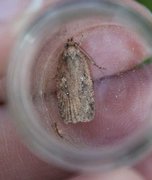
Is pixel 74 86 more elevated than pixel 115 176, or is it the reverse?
pixel 74 86

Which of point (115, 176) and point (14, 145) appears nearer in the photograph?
point (115, 176)

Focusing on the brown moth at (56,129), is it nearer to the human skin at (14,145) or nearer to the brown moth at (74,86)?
the brown moth at (74,86)

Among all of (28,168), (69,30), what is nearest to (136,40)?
(69,30)

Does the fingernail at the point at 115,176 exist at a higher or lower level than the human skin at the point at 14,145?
lower

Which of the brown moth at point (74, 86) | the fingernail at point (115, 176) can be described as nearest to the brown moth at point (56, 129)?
the brown moth at point (74, 86)

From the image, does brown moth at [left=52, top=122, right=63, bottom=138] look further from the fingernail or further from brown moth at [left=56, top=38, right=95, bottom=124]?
the fingernail

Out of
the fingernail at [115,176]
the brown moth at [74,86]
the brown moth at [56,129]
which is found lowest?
the fingernail at [115,176]

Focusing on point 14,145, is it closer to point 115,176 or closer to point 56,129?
point 56,129

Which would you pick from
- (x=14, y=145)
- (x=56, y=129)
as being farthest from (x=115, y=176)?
(x=14, y=145)

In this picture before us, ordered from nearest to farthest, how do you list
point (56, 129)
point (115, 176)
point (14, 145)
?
1. point (115, 176)
2. point (56, 129)
3. point (14, 145)
